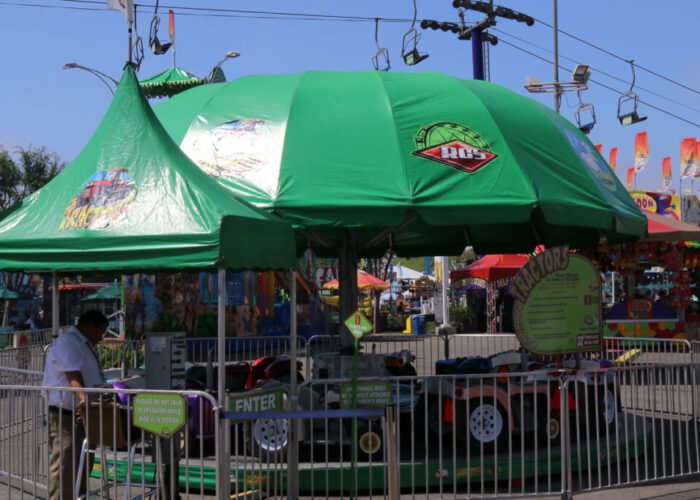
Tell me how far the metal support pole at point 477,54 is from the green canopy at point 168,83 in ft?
30.9

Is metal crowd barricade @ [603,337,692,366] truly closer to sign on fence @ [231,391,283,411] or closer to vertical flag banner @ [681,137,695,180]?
sign on fence @ [231,391,283,411]

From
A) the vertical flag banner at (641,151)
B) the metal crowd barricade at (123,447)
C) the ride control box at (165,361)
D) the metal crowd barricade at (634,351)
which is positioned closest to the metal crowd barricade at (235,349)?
the ride control box at (165,361)

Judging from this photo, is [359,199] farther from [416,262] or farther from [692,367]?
[416,262]

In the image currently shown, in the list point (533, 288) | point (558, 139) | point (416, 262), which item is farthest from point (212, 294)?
point (416, 262)

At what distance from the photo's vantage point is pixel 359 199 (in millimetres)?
8172

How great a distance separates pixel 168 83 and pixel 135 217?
70.1 feet

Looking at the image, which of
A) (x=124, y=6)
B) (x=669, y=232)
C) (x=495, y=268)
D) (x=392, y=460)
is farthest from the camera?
(x=495, y=268)

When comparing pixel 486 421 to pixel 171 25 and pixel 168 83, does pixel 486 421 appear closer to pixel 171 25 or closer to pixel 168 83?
pixel 171 25

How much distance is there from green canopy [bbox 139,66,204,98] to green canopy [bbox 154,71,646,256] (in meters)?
16.6

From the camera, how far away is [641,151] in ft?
149

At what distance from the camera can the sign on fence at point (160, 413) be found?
5910mm

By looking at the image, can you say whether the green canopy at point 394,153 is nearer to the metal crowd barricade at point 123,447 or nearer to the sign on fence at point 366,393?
the sign on fence at point 366,393

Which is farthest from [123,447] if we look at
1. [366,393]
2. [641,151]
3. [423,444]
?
[641,151]

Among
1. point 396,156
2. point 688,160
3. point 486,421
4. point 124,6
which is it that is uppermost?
point 688,160
